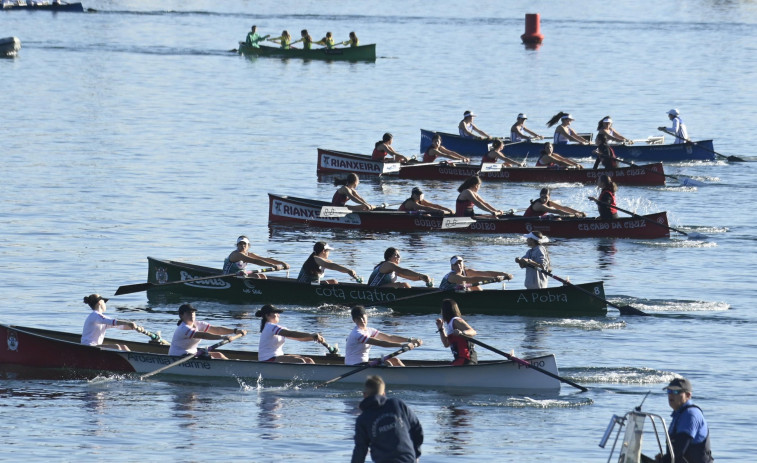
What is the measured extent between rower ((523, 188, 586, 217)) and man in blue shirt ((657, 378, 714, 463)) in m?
22.2

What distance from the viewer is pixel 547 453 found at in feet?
71.2

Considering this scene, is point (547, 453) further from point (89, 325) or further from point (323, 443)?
point (89, 325)

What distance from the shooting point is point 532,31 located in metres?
110

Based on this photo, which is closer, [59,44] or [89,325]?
[89,325]

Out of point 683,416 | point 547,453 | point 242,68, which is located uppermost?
point 242,68

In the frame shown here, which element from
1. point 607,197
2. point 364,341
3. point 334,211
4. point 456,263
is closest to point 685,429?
point 364,341

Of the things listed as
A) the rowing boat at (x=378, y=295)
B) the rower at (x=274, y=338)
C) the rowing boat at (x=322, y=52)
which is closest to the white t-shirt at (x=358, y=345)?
the rower at (x=274, y=338)

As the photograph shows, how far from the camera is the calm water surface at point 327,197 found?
23250mm

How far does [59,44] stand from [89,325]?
3443 inches

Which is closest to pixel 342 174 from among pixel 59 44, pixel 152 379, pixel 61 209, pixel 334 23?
pixel 61 209

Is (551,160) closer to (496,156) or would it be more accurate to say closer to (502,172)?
(502,172)

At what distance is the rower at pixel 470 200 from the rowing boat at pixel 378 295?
885 cm

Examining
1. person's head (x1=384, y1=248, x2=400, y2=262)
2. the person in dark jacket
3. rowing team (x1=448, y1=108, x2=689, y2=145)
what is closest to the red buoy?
rowing team (x1=448, y1=108, x2=689, y2=145)

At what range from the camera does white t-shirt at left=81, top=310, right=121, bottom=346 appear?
82.7 ft
